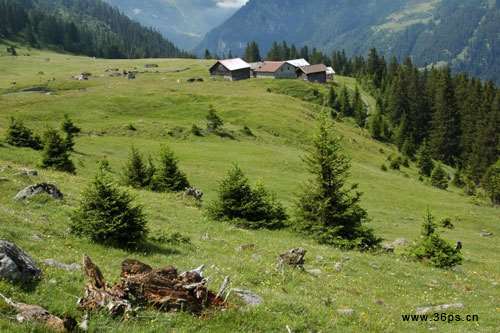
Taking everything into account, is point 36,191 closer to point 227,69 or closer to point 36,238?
point 36,238

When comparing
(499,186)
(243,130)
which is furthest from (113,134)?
(499,186)

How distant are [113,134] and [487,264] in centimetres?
5308

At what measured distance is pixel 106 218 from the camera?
61.2 feet

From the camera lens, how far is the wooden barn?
16812 centimetres

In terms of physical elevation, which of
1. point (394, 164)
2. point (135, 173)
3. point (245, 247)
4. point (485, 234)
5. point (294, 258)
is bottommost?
point (485, 234)

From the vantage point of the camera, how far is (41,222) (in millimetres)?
19500

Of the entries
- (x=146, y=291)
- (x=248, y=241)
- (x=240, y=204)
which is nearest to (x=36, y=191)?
(x=248, y=241)

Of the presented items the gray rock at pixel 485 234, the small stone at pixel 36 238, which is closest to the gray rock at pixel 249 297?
the small stone at pixel 36 238

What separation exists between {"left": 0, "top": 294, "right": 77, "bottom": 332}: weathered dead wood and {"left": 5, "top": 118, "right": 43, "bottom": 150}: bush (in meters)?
40.7

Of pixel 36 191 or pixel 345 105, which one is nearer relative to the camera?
pixel 36 191

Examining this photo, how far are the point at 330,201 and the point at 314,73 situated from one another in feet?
481

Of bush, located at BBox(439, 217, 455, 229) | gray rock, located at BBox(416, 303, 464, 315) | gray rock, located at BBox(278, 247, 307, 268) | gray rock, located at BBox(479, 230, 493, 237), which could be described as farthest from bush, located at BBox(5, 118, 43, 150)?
gray rock, located at BBox(479, 230, 493, 237)

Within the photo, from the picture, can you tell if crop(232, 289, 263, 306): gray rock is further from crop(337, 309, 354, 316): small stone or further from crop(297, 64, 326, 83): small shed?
crop(297, 64, 326, 83): small shed

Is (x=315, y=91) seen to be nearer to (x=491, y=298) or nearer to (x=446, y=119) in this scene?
(x=446, y=119)
